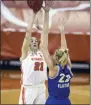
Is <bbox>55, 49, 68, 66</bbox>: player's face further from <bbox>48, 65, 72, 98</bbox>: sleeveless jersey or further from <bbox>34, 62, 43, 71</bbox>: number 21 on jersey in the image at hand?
<bbox>34, 62, 43, 71</bbox>: number 21 on jersey

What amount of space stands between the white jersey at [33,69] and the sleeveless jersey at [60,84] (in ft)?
3.81

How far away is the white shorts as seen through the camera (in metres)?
6.44

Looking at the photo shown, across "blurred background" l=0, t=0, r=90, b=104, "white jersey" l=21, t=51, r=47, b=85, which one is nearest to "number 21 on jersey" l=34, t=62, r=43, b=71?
"white jersey" l=21, t=51, r=47, b=85

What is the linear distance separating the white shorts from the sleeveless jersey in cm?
119

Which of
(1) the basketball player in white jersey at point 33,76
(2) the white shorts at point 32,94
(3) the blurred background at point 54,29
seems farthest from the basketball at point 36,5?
(3) the blurred background at point 54,29

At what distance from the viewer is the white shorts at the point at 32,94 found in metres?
6.44

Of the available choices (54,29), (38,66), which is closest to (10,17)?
(54,29)

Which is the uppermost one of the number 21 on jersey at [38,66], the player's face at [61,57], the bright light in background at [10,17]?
the bright light in background at [10,17]

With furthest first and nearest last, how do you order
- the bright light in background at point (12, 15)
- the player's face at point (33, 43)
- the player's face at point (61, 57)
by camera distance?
the bright light in background at point (12, 15) < the player's face at point (33, 43) < the player's face at point (61, 57)

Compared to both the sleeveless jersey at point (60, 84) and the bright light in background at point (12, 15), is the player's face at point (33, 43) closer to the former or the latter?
the sleeveless jersey at point (60, 84)

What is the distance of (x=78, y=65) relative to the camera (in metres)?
12.7

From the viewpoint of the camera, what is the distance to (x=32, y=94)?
253 inches

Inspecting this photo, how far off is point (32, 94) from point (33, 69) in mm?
431

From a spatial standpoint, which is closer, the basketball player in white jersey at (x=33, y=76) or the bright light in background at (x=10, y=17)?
the basketball player in white jersey at (x=33, y=76)
